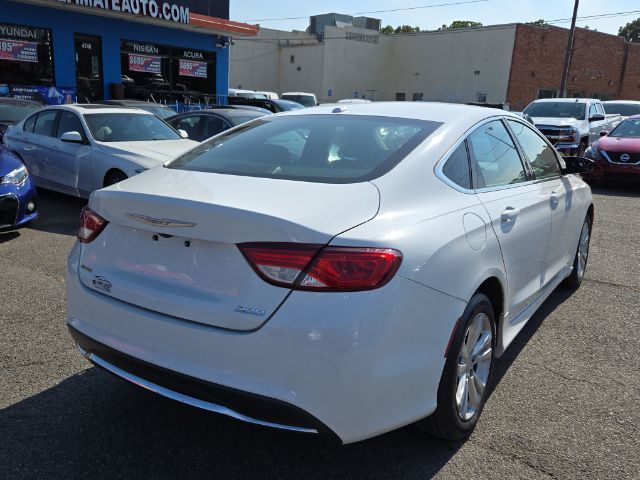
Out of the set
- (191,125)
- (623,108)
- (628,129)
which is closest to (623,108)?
(623,108)

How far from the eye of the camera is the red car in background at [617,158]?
11.8 meters

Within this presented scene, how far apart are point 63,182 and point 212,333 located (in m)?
7.07

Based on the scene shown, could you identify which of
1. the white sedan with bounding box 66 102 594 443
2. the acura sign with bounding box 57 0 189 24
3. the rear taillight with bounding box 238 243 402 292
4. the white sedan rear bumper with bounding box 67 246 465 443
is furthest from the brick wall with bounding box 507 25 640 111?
the rear taillight with bounding box 238 243 402 292

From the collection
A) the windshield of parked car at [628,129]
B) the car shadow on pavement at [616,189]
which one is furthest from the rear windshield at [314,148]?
the windshield of parked car at [628,129]

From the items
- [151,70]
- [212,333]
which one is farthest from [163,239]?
[151,70]

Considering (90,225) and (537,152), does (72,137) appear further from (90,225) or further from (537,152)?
(537,152)

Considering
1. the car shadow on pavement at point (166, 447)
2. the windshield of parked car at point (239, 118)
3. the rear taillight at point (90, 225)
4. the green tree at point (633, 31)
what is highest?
the green tree at point (633, 31)

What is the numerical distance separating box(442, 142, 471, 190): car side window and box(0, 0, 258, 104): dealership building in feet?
47.6

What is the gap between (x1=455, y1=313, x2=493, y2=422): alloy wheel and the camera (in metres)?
2.79

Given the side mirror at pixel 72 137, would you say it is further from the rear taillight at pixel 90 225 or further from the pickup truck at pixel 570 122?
the pickup truck at pixel 570 122

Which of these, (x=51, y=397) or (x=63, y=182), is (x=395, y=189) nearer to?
(x=51, y=397)

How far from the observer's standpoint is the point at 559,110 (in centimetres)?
1666

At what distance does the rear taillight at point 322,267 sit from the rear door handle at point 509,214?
3.80 ft

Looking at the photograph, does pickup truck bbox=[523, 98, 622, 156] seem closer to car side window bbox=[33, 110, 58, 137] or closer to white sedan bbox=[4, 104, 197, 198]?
white sedan bbox=[4, 104, 197, 198]
